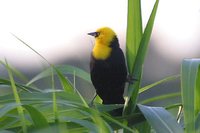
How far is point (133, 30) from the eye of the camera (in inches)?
69.9

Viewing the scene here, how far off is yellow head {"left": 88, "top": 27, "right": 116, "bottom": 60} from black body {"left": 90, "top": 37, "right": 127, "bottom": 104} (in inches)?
0.6

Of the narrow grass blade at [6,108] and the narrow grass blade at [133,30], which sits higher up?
the narrow grass blade at [133,30]

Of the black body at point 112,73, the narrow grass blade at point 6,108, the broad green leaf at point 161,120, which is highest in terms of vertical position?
the narrow grass blade at point 6,108

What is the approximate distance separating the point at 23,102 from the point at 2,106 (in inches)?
1.7

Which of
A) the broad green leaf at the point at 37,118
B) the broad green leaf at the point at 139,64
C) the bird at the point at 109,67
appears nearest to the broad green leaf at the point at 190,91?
the broad green leaf at the point at 139,64

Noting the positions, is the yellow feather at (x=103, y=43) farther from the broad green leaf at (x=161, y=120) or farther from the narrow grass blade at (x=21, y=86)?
the broad green leaf at (x=161, y=120)

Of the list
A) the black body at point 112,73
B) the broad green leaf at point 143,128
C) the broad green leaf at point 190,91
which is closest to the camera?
the broad green leaf at point 190,91

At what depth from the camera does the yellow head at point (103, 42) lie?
261 centimetres

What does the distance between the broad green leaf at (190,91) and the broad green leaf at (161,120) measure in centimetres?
2

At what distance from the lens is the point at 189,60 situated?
1.62 meters

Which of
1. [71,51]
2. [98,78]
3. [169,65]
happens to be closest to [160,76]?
[169,65]

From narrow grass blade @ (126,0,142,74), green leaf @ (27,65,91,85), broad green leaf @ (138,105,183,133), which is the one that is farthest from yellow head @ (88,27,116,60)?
broad green leaf @ (138,105,183,133)

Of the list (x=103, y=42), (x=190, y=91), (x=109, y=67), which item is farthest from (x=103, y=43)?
(x=190, y=91)

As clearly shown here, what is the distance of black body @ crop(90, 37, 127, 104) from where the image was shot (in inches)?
99.5
